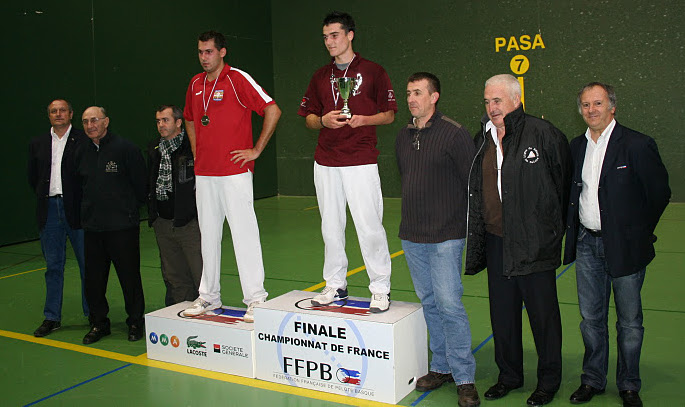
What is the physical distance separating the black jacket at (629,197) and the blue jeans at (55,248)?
4328mm

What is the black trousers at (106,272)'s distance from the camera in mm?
5461

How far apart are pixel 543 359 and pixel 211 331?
87.0 inches

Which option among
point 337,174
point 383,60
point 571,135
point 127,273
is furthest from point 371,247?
point 383,60

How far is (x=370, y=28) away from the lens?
14438 mm

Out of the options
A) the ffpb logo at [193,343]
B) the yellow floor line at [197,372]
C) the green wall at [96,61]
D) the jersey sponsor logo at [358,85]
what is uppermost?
the green wall at [96,61]

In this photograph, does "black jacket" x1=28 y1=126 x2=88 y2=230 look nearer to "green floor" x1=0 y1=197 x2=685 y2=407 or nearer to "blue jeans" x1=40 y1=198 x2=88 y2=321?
"blue jeans" x1=40 y1=198 x2=88 y2=321

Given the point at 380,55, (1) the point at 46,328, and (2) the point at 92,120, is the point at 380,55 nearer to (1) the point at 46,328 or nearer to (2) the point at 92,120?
(2) the point at 92,120

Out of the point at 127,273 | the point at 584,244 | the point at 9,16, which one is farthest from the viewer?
the point at 9,16

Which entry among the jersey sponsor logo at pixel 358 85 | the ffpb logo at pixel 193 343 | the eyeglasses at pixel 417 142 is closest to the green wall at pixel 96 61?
the ffpb logo at pixel 193 343

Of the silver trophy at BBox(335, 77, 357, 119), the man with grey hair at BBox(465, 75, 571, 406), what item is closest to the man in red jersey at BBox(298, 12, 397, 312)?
the silver trophy at BBox(335, 77, 357, 119)

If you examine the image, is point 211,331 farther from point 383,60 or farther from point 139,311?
point 383,60

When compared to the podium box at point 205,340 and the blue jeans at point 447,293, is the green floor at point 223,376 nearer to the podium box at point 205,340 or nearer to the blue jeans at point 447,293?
the podium box at point 205,340

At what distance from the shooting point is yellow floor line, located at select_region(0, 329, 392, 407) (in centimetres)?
408

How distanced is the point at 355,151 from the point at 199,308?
5.46ft
